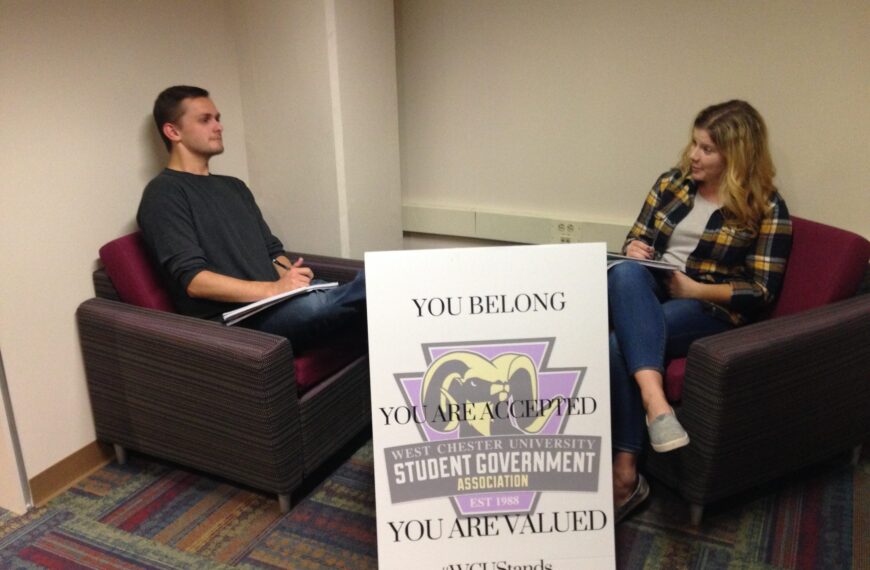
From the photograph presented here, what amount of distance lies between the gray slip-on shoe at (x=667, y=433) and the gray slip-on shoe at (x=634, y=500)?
27 cm

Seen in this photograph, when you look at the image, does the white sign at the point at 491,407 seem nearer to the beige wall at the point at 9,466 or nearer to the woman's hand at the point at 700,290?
the woman's hand at the point at 700,290

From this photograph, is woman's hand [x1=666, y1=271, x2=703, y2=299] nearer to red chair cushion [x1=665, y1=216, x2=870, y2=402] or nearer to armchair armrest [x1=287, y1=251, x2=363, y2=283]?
red chair cushion [x1=665, y1=216, x2=870, y2=402]

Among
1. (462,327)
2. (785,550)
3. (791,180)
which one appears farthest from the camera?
(791,180)

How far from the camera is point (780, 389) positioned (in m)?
1.81

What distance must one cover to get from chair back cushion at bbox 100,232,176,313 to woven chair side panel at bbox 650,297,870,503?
1592 millimetres

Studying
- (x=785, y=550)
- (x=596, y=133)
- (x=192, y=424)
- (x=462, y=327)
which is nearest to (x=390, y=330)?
(x=462, y=327)

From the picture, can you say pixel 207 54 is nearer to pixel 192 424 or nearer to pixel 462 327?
pixel 192 424

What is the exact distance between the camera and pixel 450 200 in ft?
9.96

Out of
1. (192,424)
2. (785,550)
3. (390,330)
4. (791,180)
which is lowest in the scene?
(785,550)

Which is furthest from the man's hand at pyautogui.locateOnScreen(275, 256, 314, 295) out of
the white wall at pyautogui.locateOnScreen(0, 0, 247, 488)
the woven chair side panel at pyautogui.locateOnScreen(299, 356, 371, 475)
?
the white wall at pyautogui.locateOnScreen(0, 0, 247, 488)

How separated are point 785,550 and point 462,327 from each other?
1090 mm

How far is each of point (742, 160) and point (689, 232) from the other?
263 millimetres

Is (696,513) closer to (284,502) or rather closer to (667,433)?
(667,433)

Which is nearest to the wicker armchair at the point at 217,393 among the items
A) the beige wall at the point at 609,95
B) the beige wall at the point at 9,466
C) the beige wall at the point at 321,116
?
the beige wall at the point at 9,466
